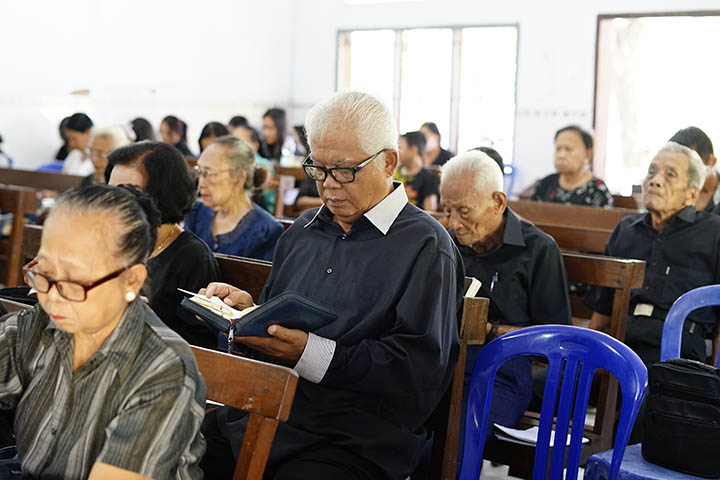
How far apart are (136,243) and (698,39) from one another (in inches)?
395

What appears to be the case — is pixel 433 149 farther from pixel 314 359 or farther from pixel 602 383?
pixel 314 359

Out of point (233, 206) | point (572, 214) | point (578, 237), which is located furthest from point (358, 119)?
point (572, 214)

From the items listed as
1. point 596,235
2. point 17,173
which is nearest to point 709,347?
point 596,235

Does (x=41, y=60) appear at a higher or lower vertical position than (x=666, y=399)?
higher

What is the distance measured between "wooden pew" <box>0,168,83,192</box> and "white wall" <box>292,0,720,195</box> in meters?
6.32

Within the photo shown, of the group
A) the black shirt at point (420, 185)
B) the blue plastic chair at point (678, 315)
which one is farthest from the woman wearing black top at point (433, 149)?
the blue plastic chair at point (678, 315)

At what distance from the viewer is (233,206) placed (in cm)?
402

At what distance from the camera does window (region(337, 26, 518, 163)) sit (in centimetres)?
1149

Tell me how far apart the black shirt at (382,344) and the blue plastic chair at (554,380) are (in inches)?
4.3

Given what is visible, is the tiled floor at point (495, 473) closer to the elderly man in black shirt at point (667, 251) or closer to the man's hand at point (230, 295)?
the elderly man in black shirt at point (667, 251)

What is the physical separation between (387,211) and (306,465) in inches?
27.1

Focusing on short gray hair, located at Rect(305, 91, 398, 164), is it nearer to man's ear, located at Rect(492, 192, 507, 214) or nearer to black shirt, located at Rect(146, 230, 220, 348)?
black shirt, located at Rect(146, 230, 220, 348)

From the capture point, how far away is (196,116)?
1141 cm

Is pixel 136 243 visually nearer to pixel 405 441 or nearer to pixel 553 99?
pixel 405 441
